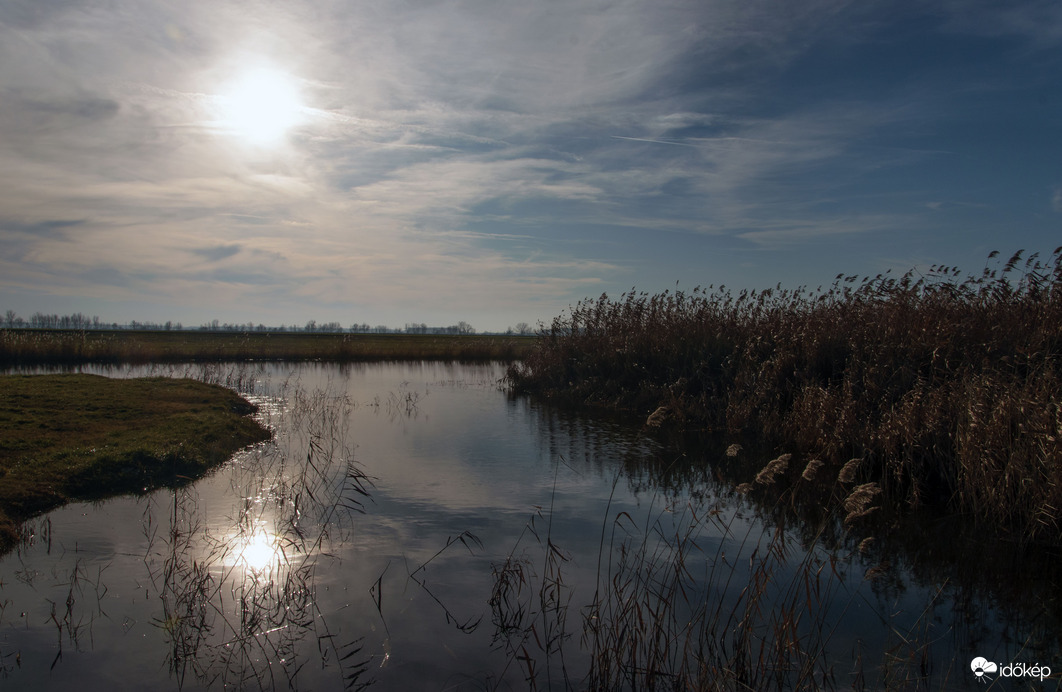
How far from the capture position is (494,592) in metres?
5.34

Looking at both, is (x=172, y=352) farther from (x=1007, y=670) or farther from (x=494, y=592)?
(x=1007, y=670)

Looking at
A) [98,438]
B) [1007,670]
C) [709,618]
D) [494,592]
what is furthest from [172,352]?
[1007,670]

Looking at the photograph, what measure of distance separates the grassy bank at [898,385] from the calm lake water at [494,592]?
→ 3.33 feet

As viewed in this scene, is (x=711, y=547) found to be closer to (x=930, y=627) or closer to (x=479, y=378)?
(x=930, y=627)

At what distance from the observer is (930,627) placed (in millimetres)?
4887

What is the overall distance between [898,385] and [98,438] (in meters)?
13.7

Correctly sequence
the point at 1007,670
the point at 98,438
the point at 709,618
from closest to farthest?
the point at 1007,670 < the point at 709,618 < the point at 98,438

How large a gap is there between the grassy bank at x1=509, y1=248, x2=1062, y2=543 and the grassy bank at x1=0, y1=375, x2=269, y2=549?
307 inches

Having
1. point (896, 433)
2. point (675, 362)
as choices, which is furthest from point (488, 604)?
point (675, 362)

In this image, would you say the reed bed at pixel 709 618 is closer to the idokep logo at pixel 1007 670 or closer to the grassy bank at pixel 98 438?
the idokep logo at pixel 1007 670

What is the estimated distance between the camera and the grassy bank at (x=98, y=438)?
26.0 feet

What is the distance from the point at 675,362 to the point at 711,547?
1051 centimetres

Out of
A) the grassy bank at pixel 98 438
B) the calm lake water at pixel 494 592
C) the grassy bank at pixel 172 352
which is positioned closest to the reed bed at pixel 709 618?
the calm lake water at pixel 494 592

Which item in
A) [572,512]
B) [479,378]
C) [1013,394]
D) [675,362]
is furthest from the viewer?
[479,378]
